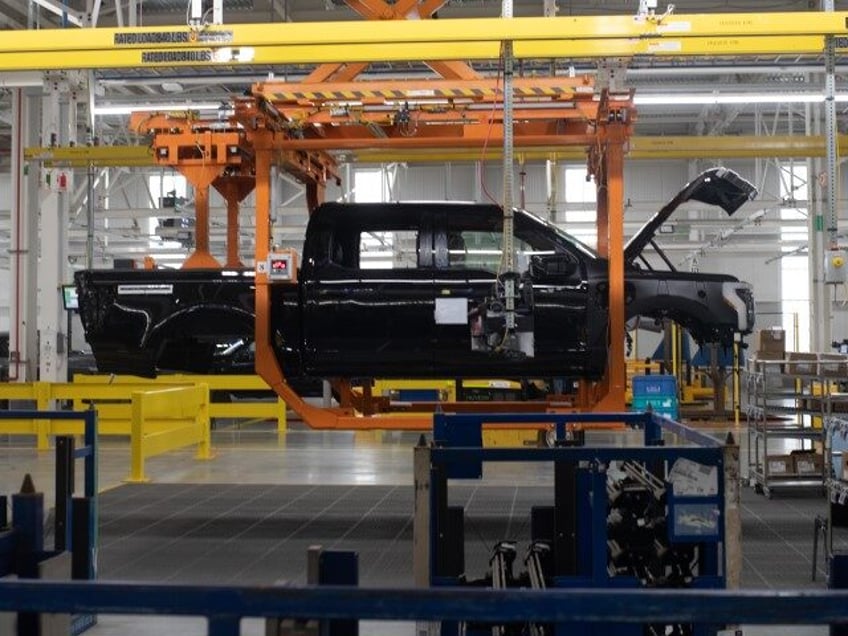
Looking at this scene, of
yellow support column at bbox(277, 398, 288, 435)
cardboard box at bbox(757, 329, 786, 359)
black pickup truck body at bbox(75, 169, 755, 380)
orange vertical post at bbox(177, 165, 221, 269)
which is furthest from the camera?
yellow support column at bbox(277, 398, 288, 435)

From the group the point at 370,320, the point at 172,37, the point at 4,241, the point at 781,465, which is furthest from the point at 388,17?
the point at 4,241

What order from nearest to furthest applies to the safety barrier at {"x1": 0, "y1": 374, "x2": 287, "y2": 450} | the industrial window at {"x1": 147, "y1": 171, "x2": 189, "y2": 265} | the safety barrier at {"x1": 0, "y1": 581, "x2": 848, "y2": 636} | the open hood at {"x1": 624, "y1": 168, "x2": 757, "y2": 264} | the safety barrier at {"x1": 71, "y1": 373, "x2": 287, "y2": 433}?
the safety barrier at {"x1": 0, "y1": 581, "x2": 848, "y2": 636}, the open hood at {"x1": 624, "y1": 168, "x2": 757, "y2": 264}, the safety barrier at {"x1": 0, "y1": 374, "x2": 287, "y2": 450}, the safety barrier at {"x1": 71, "y1": 373, "x2": 287, "y2": 433}, the industrial window at {"x1": 147, "y1": 171, "x2": 189, "y2": 265}

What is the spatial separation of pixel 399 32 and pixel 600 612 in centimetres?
392

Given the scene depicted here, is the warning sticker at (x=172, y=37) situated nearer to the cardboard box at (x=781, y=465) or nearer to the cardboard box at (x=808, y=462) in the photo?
the cardboard box at (x=781, y=465)

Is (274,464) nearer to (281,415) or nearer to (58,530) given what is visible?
(281,415)

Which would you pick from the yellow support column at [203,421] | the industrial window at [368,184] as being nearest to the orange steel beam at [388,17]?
the yellow support column at [203,421]

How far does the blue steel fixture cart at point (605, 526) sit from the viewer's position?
314 cm

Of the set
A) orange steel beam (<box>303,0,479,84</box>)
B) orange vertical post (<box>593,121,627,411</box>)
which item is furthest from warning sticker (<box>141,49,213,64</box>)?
orange vertical post (<box>593,121,627,411</box>)

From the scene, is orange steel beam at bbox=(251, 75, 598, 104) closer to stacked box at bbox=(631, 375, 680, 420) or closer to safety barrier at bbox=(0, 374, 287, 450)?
safety barrier at bbox=(0, 374, 287, 450)

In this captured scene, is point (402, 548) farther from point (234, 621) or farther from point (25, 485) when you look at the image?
point (234, 621)

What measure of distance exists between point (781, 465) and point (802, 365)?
95cm

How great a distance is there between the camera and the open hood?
20.2ft

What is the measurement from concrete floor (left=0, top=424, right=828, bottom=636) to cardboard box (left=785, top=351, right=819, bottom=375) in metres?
2.55

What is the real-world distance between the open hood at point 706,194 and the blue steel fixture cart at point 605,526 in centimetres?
253
